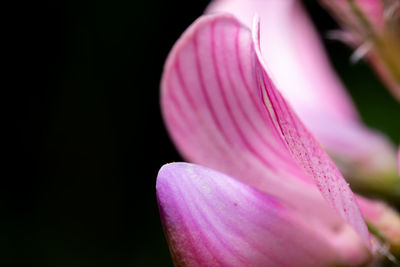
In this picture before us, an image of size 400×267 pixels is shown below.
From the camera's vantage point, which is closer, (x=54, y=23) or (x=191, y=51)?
(x=191, y=51)

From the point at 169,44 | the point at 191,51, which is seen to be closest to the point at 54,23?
the point at 169,44

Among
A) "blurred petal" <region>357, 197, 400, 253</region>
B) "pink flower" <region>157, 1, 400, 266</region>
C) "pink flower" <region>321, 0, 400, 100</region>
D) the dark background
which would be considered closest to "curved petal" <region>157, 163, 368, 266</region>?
"pink flower" <region>157, 1, 400, 266</region>

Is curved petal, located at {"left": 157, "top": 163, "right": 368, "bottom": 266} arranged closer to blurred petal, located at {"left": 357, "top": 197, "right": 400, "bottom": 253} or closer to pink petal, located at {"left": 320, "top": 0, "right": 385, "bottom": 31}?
blurred petal, located at {"left": 357, "top": 197, "right": 400, "bottom": 253}

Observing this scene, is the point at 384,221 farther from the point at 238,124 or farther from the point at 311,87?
the point at 311,87

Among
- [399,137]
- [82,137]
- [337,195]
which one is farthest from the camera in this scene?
[82,137]

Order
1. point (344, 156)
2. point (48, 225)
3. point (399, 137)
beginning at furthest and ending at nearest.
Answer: point (48, 225), point (399, 137), point (344, 156)

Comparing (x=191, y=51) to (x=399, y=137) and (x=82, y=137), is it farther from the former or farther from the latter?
(x=82, y=137)
